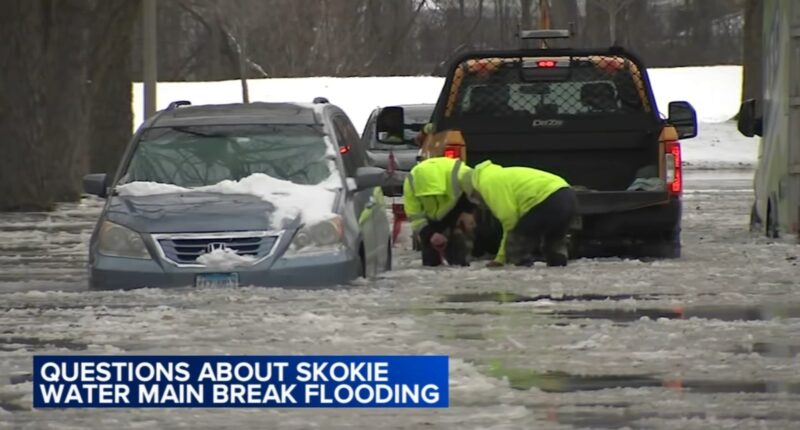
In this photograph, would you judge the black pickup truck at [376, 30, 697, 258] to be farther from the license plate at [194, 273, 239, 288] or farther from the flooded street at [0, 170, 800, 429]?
the license plate at [194, 273, 239, 288]

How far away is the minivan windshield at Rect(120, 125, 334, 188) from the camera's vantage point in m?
15.4

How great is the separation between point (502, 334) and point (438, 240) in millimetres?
4674

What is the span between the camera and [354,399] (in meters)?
9.38

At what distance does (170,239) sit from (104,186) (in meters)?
1.63

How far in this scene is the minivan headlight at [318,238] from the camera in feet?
47.0

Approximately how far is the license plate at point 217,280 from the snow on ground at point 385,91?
131ft

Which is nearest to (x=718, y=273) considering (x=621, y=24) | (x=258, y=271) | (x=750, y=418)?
(x=258, y=271)

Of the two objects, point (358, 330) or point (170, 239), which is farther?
point (170, 239)

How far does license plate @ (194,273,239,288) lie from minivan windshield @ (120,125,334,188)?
129 centimetres

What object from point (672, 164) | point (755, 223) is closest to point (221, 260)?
point (672, 164)

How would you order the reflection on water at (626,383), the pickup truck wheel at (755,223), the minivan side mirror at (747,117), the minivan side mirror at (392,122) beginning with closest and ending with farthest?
the reflection on water at (626,383) → the minivan side mirror at (392,122) → the minivan side mirror at (747,117) → the pickup truck wheel at (755,223)

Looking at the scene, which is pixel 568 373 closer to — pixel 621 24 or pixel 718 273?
pixel 718 273

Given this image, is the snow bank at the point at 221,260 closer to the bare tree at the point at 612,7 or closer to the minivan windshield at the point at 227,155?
the minivan windshield at the point at 227,155

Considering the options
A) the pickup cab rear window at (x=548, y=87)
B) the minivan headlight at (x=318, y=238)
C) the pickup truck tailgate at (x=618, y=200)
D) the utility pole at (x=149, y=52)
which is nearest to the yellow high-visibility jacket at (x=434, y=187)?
the pickup truck tailgate at (x=618, y=200)
